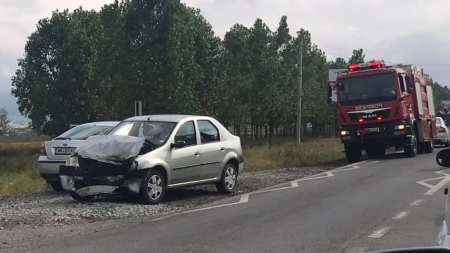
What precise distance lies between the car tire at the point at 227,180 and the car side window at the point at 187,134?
1.12 metres

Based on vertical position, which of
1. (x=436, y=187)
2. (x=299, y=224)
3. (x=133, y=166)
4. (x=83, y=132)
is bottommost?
(x=299, y=224)

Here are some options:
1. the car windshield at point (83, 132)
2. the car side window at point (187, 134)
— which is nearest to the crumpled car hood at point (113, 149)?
the car side window at point (187, 134)

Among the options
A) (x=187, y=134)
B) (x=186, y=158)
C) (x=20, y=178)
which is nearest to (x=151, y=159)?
(x=186, y=158)

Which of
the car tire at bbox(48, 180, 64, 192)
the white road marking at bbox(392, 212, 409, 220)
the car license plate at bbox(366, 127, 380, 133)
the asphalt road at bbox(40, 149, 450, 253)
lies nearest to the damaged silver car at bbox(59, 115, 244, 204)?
the asphalt road at bbox(40, 149, 450, 253)

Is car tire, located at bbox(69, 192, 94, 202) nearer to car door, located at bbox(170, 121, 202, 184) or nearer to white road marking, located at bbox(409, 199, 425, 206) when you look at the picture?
car door, located at bbox(170, 121, 202, 184)

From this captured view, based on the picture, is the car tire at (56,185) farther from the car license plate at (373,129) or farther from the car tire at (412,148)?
the car tire at (412,148)

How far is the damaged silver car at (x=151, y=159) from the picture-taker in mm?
10359

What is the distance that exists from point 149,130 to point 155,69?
73.0ft

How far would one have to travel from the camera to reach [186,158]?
11.3 meters

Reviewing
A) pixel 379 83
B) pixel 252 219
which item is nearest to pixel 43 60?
pixel 379 83

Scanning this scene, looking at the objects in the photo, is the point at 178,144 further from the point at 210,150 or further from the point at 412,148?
the point at 412,148

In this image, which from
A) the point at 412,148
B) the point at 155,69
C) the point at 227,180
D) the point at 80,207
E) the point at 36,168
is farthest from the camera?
the point at 155,69

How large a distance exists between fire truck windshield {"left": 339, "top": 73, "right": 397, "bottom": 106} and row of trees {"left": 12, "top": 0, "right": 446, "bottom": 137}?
13850mm

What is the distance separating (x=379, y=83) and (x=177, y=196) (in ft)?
35.7
